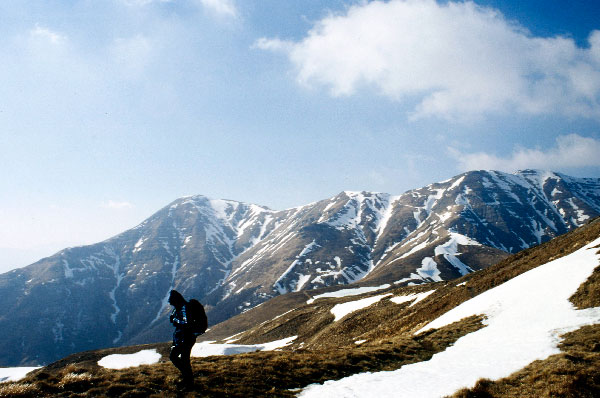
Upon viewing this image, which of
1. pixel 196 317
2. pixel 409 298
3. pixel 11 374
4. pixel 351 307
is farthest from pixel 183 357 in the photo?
pixel 351 307

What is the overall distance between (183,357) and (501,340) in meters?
16.9

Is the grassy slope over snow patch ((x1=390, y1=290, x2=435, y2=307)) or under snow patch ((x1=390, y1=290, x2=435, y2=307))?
over

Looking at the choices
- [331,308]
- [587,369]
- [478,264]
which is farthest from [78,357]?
[478,264]

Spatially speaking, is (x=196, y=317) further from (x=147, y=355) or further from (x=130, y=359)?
(x=147, y=355)

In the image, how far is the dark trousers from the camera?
12227 millimetres

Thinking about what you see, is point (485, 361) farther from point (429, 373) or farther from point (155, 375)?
point (155, 375)

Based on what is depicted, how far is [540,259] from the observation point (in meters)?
38.7

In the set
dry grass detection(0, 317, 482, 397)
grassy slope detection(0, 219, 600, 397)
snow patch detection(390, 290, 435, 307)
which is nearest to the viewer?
grassy slope detection(0, 219, 600, 397)

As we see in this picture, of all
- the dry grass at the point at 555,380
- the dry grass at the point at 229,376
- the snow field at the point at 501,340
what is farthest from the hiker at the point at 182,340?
the dry grass at the point at 555,380

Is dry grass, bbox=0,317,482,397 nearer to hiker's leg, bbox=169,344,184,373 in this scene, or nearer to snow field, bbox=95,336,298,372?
hiker's leg, bbox=169,344,184,373

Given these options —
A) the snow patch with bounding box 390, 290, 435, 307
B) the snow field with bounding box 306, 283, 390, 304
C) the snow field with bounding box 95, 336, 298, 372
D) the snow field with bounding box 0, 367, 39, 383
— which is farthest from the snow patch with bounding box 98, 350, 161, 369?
the snow field with bounding box 306, 283, 390, 304

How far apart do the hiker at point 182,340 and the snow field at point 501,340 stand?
4.39 meters

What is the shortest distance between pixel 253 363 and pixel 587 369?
1362 centimetres

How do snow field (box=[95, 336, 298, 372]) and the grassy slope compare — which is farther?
snow field (box=[95, 336, 298, 372])
